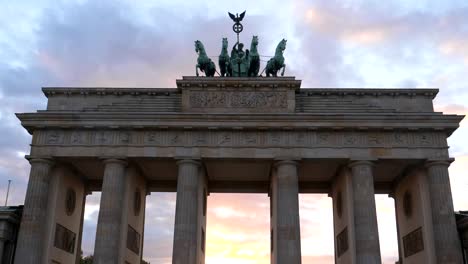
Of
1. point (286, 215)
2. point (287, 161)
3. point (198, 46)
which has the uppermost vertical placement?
point (198, 46)

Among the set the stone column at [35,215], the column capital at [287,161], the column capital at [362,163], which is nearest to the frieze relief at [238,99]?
the column capital at [287,161]

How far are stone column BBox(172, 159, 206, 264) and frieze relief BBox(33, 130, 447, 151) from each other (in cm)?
188

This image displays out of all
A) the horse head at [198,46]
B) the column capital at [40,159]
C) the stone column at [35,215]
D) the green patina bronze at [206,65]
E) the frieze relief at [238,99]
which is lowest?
the stone column at [35,215]

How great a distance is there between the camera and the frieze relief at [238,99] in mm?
33438

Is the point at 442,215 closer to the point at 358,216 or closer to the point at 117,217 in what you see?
the point at 358,216

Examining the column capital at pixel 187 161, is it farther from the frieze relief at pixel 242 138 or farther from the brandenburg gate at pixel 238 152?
the frieze relief at pixel 242 138

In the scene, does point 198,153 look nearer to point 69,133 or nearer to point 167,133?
point 167,133

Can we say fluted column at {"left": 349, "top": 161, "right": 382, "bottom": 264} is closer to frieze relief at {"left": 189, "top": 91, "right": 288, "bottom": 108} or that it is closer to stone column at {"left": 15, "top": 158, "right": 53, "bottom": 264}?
frieze relief at {"left": 189, "top": 91, "right": 288, "bottom": 108}

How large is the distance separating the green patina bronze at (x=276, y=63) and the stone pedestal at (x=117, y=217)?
12.3 meters

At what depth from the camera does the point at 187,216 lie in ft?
100

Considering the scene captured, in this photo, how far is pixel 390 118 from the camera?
3189 centimetres

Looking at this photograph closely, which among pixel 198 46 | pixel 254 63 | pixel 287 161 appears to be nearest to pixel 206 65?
pixel 198 46

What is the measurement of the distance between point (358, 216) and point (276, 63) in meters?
12.4

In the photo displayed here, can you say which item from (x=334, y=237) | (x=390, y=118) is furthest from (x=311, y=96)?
(x=334, y=237)
